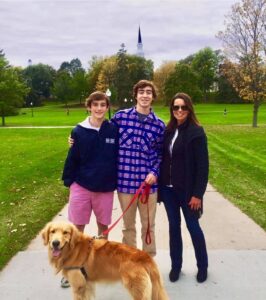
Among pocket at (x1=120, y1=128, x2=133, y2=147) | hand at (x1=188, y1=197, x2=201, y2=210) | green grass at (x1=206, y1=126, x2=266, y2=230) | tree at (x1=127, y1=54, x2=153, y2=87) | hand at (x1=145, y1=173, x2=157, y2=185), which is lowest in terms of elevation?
green grass at (x1=206, y1=126, x2=266, y2=230)

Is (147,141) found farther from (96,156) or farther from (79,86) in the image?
(79,86)

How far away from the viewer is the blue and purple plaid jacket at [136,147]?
425 cm

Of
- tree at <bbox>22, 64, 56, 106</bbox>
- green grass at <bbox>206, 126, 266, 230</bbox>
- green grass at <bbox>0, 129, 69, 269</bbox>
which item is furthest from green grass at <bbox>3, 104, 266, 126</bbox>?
tree at <bbox>22, 64, 56, 106</bbox>

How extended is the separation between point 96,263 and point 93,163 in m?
1.10

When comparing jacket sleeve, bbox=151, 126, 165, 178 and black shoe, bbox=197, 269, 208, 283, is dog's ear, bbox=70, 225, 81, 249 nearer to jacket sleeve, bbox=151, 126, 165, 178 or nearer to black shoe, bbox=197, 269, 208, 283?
jacket sleeve, bbox=151, 126, 165, 178

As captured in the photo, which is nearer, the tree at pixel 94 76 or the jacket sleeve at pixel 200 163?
the jacket sleeve at pixel 200 163

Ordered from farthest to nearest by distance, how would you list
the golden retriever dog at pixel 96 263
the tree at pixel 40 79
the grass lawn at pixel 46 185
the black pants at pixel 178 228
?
the tree at pixel 40 79 < the grass lawn at pixel 46 185 < the black pants at pixel 178 228 < the golden retriever dog at pixel 96 263

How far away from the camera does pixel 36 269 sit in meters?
4.65

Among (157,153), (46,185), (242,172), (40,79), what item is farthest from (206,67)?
(157,153)

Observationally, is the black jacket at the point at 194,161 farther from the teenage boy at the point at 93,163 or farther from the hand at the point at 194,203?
the teenage boy at the point at 93,163

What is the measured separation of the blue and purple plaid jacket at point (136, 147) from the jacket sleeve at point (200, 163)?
45 centimetres

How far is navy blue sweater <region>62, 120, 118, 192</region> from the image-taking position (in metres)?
4.20

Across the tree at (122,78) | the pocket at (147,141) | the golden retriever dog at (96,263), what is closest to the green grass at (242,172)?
the pocket at (147,141)

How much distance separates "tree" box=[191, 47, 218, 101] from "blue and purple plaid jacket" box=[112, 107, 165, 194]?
78528mm
